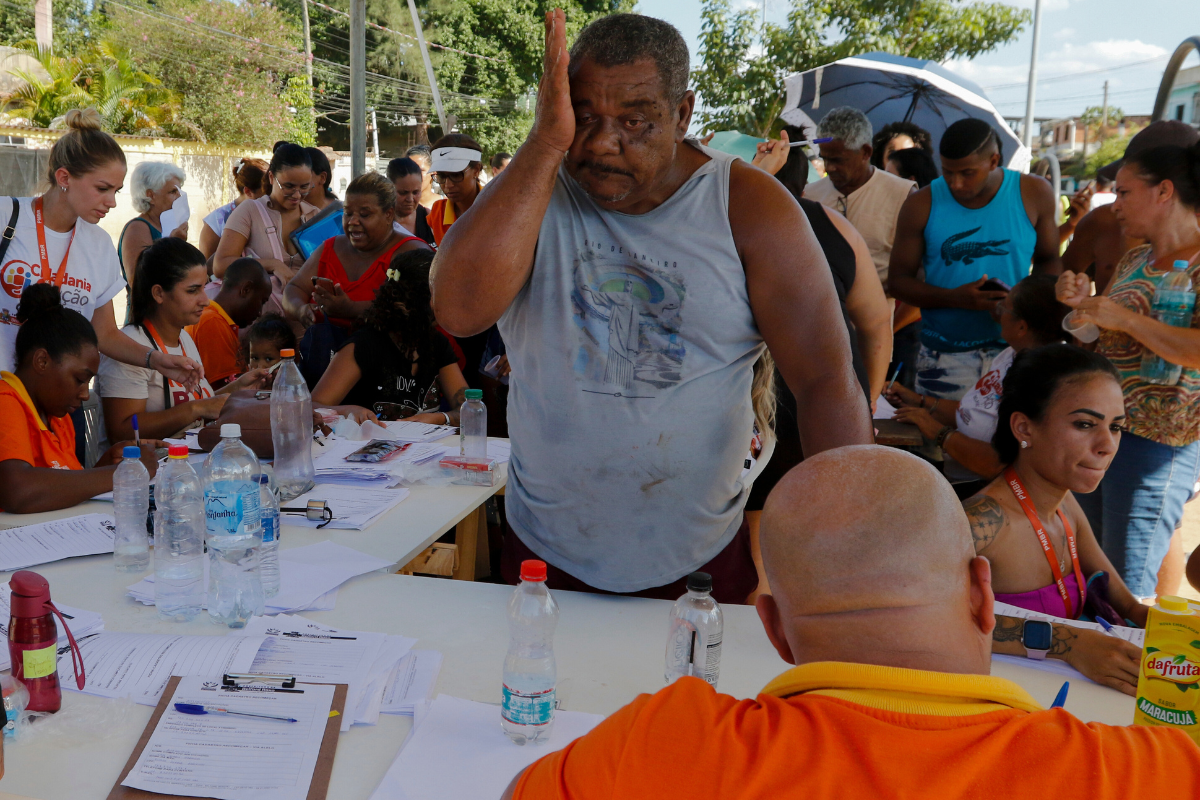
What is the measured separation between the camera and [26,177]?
40.0 ft

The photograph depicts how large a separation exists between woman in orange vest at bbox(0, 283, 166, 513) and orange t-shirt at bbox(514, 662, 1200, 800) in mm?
2219

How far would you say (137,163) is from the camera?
1216 centimetres

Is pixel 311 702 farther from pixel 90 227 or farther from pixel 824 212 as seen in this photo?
pixel 90 227

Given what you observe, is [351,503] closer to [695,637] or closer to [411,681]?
[411,681]

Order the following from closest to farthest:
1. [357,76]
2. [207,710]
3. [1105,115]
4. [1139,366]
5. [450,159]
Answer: [207,710], [1139,366], [450,159], [357,76], [1105,115]

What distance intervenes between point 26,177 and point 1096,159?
119 ft

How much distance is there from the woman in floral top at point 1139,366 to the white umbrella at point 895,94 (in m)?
4.15

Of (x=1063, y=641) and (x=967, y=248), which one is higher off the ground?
(x=967, y=248)

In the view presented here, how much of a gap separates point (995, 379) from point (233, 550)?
289cm

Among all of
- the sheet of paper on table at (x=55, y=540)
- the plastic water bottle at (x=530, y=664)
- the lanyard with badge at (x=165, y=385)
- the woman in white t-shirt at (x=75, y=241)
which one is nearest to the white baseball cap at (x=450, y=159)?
the woman in white t-shirt at (x=75, y=241)

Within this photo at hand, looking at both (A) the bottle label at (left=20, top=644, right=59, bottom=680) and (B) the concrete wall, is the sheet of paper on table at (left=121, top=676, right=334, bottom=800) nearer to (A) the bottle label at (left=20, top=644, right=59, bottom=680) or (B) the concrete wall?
(A) the bottle label at (left=20, top=644, right=59, bottom=680)

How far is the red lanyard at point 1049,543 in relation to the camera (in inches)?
88.3

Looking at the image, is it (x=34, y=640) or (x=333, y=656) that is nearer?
(x=34, y=640)

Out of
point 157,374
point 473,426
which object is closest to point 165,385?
point 157,374
